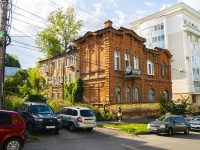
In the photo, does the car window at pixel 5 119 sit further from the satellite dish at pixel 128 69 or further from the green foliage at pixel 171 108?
the green foliage at pixel 171 108

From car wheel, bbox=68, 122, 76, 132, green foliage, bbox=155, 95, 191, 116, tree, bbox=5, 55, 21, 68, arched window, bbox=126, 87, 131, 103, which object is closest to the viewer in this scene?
car wheel, bbox=68, 122, 76, 132

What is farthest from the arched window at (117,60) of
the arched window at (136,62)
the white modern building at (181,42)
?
the white modern building at (181,42)

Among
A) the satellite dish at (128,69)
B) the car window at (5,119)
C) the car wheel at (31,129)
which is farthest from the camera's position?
the satellite dish at (128,69)

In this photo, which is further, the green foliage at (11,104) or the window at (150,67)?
the window at (150,67)

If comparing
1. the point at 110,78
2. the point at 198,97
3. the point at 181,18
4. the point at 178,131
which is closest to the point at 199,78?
the point at 198,97

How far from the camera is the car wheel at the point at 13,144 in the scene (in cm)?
920

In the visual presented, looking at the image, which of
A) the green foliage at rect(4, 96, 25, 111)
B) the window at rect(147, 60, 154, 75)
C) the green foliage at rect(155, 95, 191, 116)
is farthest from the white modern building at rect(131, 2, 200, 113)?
the green foliage at rect(4, 96, 25, 111)

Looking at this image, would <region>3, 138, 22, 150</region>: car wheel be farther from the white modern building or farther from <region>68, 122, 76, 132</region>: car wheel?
the white modern building

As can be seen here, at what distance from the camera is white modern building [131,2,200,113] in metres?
49.8

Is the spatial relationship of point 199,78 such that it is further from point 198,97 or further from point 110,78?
point 110,78

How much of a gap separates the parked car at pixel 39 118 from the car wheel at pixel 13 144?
4350mm

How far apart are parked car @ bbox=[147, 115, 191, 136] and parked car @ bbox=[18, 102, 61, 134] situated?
759 cm

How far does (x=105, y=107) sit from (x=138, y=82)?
24.4ft

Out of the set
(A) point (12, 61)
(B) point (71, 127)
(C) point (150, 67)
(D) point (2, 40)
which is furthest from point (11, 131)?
(A) point (12, 61)
